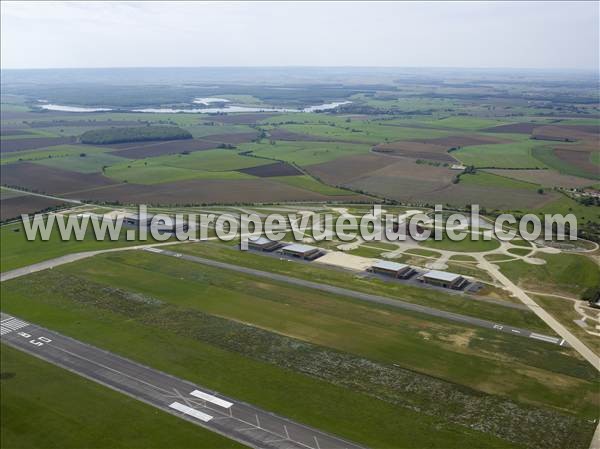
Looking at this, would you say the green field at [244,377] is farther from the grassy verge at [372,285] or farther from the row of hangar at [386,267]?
the row of hangar at [386,267]

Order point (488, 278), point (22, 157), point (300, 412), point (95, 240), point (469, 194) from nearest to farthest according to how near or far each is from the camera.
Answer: point (300, 412) → point (488, 278) → point (95, 240) → point (469, 194) → point (22, 157)

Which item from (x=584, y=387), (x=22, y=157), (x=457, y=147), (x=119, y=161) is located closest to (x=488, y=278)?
(x=584, y=387)

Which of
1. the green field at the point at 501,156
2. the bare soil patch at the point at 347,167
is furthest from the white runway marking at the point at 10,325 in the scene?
the green field at the point at 501,156

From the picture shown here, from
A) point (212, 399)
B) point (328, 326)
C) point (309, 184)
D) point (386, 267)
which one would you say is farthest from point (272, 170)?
point (212, 399)

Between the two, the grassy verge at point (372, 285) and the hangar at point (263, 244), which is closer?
the grassy verge at point (372, 285)

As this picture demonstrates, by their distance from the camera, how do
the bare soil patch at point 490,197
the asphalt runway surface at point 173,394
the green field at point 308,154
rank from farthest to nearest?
the green field at point 308,154, the bare soil patch at point 490,197, the asphalt runway surface at point 173,394

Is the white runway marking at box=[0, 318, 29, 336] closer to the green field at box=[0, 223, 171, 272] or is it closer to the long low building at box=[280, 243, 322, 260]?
the green field at box=[0, 223, 171, 272]

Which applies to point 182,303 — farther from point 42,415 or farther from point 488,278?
point 488,278

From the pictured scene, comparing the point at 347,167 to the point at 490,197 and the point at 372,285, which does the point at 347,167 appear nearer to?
the point at 490,197
